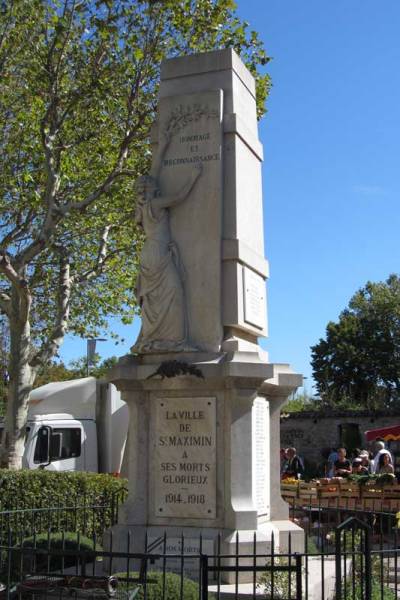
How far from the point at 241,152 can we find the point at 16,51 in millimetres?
7737

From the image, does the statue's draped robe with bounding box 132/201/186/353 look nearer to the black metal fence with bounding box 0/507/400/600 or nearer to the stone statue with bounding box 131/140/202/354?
the stone statue with bounding box 131/140/202/354

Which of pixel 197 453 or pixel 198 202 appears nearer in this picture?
pixel 197 453

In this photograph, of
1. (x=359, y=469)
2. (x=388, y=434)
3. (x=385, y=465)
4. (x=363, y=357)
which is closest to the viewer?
(x=385, y=465)

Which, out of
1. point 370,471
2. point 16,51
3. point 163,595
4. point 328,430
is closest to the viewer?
point 163,595

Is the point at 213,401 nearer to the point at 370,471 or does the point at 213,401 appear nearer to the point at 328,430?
the point at 370,471

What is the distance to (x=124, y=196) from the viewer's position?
58.2ft

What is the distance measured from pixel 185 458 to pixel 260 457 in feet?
3.06

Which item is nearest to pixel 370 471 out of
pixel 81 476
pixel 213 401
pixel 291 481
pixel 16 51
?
pixel 291 481

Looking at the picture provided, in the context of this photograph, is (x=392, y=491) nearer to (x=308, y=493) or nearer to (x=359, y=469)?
(x=308, y=493)

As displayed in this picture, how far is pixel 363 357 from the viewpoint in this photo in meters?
53.2

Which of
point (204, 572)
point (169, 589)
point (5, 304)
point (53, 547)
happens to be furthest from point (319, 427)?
point (204, 572)

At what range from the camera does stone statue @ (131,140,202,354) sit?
345 inches

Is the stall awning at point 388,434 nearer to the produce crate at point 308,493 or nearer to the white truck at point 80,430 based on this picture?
the white truck at point 80,430

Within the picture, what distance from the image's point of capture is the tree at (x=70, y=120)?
1497 cm
